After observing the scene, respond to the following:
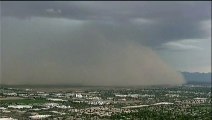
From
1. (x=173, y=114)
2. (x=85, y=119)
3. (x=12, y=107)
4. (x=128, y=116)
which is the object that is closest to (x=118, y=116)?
(x=128, y=116)

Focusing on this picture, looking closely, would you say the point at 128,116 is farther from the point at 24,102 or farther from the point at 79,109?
the point at 24,102

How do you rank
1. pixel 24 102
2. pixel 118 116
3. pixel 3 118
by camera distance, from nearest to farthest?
1. pixel 3 118
2. pixel 118 116
3. pixel 24 102

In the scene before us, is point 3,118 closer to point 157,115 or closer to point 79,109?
point 79,109

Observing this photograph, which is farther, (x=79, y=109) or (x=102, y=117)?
(x=79, y=109)

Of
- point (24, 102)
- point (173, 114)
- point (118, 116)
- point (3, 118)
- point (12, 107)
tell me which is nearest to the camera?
point (3, 118)

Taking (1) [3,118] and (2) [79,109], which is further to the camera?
(2) [79,109]

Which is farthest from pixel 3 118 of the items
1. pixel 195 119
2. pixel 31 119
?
pixel 195 119

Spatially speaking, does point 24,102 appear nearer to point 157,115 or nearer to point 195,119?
point 157,115

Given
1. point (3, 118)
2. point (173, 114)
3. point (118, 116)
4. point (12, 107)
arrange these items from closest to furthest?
point (3, 118) < point (118, 116) < point (173, 114) < point (12, 107)
